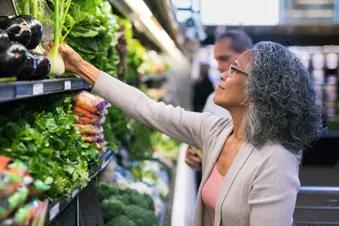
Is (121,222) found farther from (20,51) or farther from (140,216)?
(20,51)

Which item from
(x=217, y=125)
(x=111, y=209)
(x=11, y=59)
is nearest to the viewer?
(x=11, y=59)

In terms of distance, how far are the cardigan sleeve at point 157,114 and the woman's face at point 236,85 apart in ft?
0.89

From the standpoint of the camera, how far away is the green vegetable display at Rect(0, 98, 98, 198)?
1.95 meters

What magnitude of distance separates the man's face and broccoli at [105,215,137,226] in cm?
126

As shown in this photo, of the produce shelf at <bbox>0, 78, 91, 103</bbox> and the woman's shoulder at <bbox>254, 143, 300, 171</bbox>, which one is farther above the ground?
the produce shelf at <bbox>0, 78, 91, 103</bbox>

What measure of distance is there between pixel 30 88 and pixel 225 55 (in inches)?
95.1

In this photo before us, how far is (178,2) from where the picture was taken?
255 inches

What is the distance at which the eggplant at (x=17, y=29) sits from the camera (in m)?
2.04

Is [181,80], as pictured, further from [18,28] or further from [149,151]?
[18,28]

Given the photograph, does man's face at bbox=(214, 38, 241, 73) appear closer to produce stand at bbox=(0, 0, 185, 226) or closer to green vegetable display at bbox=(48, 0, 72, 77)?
produce stand at bbox=(0, 0, 185, 226)

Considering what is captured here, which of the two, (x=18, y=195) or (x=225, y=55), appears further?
(x=225, y=55)

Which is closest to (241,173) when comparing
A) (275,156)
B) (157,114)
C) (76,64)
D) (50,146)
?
(275,156)

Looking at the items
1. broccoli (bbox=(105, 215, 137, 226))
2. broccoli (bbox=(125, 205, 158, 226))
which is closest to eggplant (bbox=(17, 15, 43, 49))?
broccoli (bbox=(105, 215, 137, 226))

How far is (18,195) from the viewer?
1.68m
